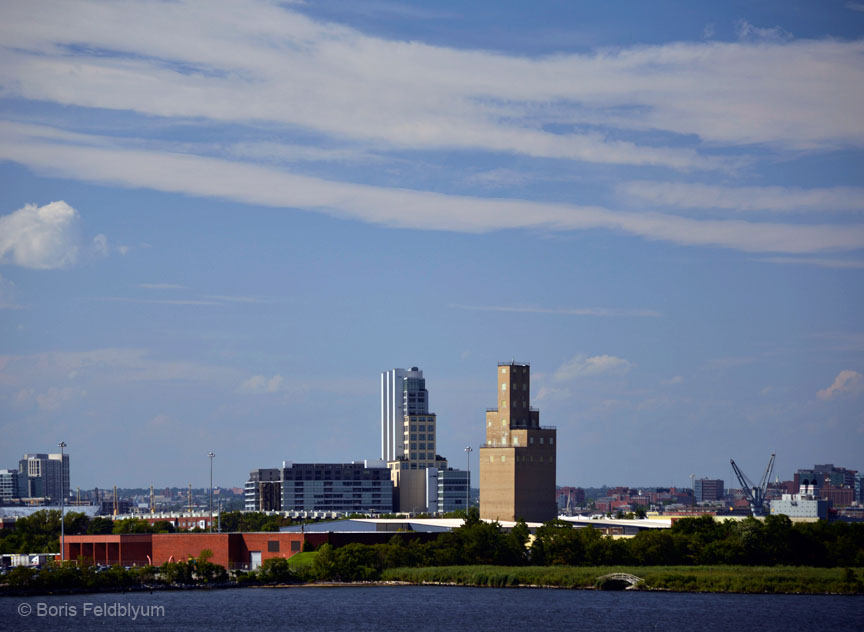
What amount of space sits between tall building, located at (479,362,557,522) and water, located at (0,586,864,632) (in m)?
41.6

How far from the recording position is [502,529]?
148125 mm

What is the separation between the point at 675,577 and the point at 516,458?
44.9 metres

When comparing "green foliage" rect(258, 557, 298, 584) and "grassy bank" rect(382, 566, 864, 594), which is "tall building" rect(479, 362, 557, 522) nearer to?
"grassy bank" rect(382, 566, 864, 594)

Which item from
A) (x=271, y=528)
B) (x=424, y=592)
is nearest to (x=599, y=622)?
(x=424, y=592)

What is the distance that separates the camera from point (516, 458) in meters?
164

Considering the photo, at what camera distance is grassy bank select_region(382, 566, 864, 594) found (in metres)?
117

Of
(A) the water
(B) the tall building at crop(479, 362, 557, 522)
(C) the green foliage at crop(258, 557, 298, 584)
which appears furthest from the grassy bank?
(B) the tall building at crop(479, 362, 557, 522)

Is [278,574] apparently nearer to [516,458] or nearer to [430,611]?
[430,611]

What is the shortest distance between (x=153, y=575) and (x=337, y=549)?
18562 millimetres

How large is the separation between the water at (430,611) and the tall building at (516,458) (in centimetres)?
4163

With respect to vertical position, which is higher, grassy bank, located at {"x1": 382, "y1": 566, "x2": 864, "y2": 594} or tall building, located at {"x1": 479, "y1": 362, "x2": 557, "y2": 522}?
tall building, located at {"x1": 479, "y1": 362, "x2": 557, "y2": 522}

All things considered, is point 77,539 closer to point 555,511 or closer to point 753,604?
point 555,511

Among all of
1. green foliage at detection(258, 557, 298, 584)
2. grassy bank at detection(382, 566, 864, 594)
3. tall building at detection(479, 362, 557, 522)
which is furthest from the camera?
tall building at detection(479, 362, 557, 522)

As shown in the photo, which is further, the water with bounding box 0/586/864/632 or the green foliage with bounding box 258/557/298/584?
the green foliage with bounding box 258/557/298/584
